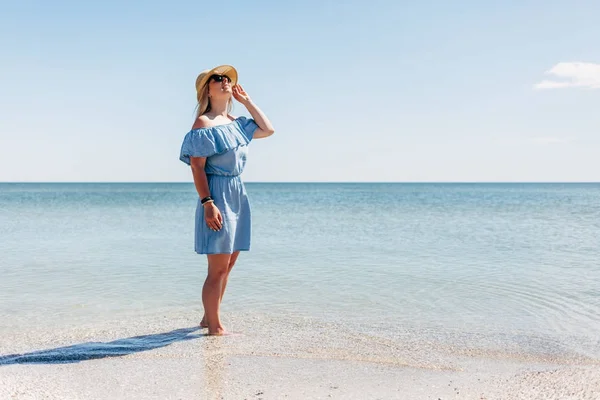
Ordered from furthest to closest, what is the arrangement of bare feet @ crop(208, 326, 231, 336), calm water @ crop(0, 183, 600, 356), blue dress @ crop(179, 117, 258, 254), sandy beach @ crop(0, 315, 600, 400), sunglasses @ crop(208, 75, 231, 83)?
calm water @ crop(0, 183, 600, 356)
bare feet @ crop(208, 326, 231, 336)
sunglasses @ crop(208, 75, 231, 83)
blue dress @ crop(179, 117, 258, 254)
sandy beach @ crop(0, 315, 600, 400)

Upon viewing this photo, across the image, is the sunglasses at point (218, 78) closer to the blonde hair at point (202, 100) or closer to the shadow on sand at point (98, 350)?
the blonde hair at point (202, 100)

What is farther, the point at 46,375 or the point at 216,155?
the point at 216,155

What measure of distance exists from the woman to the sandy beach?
21.9 inches

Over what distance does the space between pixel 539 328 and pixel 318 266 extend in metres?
4.04

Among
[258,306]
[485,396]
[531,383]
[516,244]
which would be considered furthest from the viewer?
[516,244]

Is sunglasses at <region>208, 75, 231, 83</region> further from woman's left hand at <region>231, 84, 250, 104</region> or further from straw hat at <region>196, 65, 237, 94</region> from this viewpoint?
woman's left hand at <region>231, 84, 250, 104</region>

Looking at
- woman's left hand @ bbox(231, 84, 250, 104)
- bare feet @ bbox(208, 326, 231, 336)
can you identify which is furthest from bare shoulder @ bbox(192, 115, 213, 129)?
bare feet @ bbox(208, 326, 231, 336)

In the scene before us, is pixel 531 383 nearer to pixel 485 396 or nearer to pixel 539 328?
pixel 485 396

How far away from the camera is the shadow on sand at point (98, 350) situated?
161 inches

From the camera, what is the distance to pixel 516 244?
12.4 m

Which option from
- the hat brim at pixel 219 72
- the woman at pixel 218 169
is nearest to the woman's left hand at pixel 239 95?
the woman at pixel 218 169

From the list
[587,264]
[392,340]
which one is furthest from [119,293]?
[587,264]

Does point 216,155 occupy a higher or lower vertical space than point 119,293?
higher

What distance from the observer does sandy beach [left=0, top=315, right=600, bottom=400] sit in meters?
3.45
